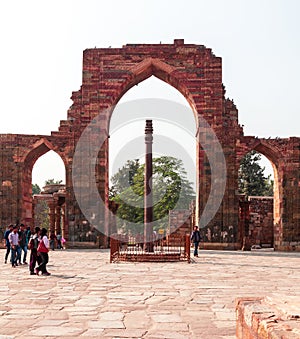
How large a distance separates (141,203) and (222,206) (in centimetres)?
2320

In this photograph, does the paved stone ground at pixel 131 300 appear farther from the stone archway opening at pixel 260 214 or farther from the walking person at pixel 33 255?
the stone archway opening at pixel 260 214

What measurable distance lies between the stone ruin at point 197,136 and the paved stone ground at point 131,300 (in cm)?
969

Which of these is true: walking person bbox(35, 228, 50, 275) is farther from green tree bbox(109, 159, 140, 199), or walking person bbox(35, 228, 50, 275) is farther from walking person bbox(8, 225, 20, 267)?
green tree bbox(109, 159, 140, 199)

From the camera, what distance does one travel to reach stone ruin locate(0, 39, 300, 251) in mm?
20141

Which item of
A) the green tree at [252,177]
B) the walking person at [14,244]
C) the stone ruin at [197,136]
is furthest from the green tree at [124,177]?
the walking person at [14,244]

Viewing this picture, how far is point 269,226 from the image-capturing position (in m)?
26.2

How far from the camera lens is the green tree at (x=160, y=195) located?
42219mm

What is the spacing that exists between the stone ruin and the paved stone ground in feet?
31.8

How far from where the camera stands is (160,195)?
140 feet

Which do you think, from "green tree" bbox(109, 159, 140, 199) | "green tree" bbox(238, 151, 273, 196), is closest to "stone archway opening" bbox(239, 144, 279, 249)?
"green tree" bbox(238, 151, 273, 196)

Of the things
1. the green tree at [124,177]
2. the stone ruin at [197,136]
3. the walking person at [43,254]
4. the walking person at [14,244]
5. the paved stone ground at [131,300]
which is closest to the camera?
the paved stone ground at [131,300]

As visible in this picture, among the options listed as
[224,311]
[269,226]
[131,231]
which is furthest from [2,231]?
[131,231]

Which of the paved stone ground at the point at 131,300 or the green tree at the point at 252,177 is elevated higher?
the green tree at the point at 252,177

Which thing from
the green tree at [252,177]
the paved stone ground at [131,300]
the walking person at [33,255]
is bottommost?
the paved stone ground at [131,300]
